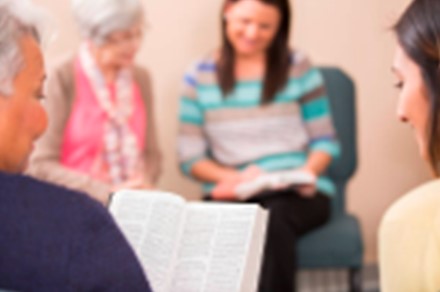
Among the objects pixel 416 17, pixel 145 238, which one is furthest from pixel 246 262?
pixel 416 17

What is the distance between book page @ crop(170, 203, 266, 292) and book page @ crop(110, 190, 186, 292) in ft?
0.08

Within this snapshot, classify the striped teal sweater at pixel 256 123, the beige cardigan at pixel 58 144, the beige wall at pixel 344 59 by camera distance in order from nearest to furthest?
→ 1. the beige cardigan at pixel 58 144
2. the striped teal sweater at pixel 256 123
3. the beige wall at pixel 344 59

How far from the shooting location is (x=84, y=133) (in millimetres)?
2418

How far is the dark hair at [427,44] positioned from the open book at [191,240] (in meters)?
0.37

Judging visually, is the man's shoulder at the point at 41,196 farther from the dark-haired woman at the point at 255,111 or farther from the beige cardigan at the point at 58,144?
the dark-haired woman at the point at 255,111

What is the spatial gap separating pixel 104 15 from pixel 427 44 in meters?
1.24

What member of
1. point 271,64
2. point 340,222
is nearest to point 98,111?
point 271,64

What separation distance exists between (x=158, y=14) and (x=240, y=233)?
5.50 ft

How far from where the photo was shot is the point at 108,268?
3.34 feet

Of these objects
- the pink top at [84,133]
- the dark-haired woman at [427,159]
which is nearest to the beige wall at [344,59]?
the pink top at [84,133]

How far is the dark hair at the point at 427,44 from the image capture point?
1323 millimetres

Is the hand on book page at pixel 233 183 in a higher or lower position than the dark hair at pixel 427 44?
lower

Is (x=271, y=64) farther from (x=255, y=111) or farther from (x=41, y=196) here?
(x=41, y=196)

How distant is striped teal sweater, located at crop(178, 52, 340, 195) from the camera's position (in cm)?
253
